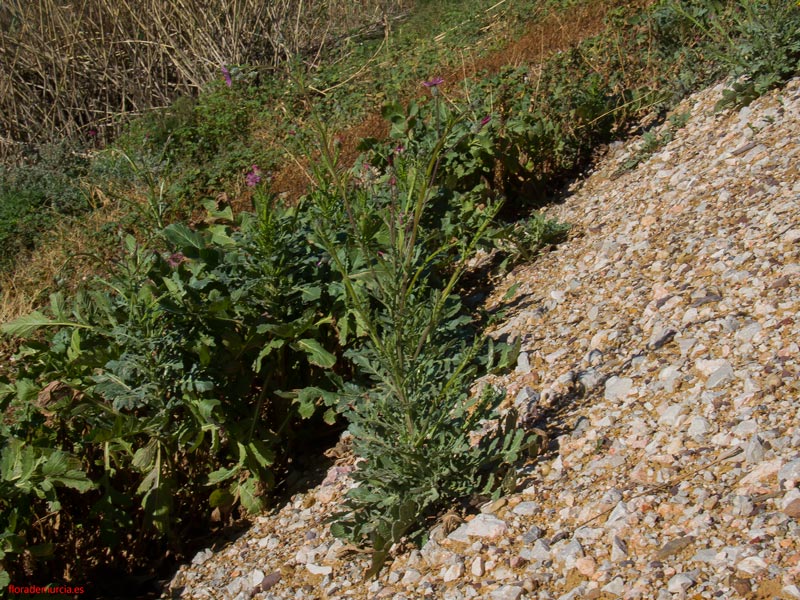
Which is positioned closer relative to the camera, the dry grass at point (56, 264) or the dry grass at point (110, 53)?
the dry grass at point (56, 264)

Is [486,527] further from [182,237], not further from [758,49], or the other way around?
[758,49]

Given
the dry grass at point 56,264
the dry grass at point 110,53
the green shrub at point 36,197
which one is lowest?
the dry grass at point 56,264

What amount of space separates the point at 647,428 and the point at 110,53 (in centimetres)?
890

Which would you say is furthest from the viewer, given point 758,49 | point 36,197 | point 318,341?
point 36,197

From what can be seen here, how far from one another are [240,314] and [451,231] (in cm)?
136

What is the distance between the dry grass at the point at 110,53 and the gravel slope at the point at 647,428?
6615 millimetres

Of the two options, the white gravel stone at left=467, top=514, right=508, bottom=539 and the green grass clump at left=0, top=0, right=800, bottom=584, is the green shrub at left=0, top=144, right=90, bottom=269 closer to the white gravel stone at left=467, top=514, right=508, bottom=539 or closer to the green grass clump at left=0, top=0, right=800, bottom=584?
the green grass clump at left=0, top=0, right=800, bottom=584

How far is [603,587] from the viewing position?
2256 millimetres

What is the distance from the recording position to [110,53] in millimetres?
9906

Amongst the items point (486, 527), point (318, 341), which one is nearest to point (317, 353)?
point (318, 341)

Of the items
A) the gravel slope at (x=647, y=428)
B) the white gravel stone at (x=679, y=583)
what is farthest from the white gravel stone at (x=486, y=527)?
the white gravel stone at (x=679, y=583)

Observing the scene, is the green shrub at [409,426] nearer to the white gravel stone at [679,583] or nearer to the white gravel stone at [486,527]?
the white gravel stone at [486,527]

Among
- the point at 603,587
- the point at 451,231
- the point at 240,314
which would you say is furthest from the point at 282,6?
the point at 603,587

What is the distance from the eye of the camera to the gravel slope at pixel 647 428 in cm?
229
